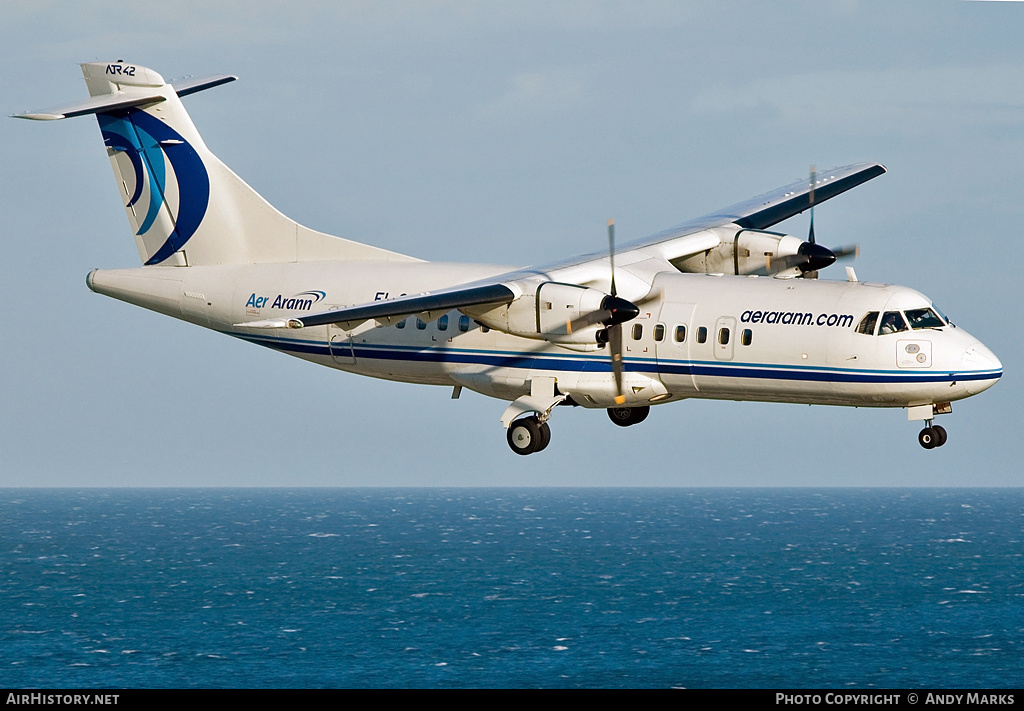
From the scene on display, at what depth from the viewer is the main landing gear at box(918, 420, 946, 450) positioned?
2486cm

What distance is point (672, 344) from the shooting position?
88.0 feet

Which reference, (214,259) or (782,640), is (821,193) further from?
(782,640)

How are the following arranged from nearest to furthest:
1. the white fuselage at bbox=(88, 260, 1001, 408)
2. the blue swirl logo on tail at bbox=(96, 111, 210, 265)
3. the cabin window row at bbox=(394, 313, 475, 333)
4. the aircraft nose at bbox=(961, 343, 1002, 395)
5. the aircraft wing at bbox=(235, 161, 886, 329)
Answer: the aircraft nose at bbox=(961, 343, 1002, 395) < the white fuselage at bbox=(88, 260, 1001, 408) < the aircraft wing at bbox=(235, 161, 886, 329) < the cabin window row at bbox=(394, 313, 475, 333) < the blue swirl logo on tail at bbox=(96, 111, 210, 265)

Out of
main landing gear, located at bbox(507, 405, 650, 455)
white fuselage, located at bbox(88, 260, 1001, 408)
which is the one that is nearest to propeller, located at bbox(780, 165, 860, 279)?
white fuselage, located at bbox(88, 260, 1001, 408)

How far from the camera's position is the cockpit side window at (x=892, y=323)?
25.4 m

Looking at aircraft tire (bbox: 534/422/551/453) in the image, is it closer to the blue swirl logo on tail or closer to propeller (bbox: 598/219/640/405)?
propeller (bbox: 598/219/640/405)

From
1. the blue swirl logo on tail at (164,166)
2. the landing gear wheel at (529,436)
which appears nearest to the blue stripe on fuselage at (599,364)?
the landing gear wheel at (529,436)

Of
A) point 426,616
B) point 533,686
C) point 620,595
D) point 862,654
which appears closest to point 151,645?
point 426,616

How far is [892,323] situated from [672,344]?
4544 mm

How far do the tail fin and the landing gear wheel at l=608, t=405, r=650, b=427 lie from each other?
997cm

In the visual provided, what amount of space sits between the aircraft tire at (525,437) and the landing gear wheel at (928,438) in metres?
7.99

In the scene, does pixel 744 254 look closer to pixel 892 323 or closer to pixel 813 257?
pixel 813 257

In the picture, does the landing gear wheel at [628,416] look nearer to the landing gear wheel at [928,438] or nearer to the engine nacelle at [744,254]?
the engine nacelle at [744,254]

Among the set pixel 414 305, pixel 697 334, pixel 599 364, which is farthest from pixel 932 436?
pixel 414 305
